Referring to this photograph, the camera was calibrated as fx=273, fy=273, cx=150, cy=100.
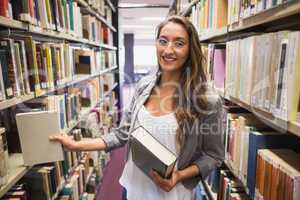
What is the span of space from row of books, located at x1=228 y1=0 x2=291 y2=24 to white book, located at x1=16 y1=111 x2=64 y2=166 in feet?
3.19

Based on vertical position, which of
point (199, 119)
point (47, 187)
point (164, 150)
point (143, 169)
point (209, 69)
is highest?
point (209, 69)

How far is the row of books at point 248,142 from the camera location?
1163 mm

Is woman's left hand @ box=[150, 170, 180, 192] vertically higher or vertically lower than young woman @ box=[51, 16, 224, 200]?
lower

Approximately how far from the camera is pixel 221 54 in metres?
1.81

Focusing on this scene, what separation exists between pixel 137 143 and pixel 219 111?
38 centimetres

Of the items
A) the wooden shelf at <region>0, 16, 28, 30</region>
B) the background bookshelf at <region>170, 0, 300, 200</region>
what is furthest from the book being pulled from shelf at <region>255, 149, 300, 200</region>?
the wooden shelf at <region>0, 16, 28, 30</region>

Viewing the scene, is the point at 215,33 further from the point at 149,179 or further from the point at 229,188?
the point at 149,179

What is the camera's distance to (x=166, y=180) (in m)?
1.13

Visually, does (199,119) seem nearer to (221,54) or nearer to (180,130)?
(180,130)

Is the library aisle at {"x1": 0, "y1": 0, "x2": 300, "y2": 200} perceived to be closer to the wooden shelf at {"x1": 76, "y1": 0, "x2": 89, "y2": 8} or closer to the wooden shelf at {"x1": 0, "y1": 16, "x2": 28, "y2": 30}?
the wooden shelf at {"x1": 0, "y1": 16, "x2": 28, "y2": 30}

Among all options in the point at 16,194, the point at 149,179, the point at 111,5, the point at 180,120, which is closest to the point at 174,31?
the point at 180,120

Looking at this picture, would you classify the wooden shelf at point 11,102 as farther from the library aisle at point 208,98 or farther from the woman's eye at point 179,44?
the woman's eye at point 179,44

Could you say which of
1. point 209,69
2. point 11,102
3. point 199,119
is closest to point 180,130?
point 199,119

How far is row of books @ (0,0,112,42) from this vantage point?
1233 millimetres
